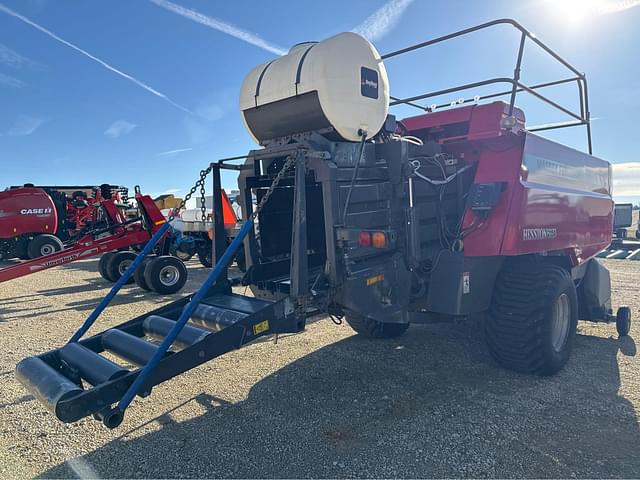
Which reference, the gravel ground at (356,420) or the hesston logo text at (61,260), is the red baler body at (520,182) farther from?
the hesston logo text at (61,260)

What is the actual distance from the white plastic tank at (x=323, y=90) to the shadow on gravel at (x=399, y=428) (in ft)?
6.58

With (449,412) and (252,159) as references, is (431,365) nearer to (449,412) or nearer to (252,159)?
(449,412)

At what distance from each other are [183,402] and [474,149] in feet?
10.4

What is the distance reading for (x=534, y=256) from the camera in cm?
426

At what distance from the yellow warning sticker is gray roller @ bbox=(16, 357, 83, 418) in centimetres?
100

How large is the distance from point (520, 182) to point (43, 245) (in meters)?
13.3

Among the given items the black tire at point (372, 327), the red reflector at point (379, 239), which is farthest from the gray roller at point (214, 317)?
the black tire at point (372, 327)

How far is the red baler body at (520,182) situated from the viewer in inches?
148

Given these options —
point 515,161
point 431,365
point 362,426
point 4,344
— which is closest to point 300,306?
point 362,426

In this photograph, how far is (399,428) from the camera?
3.07 m

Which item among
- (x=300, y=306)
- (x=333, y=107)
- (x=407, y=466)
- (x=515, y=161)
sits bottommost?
(x=407, y=466)

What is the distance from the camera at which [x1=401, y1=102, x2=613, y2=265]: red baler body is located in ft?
12.4

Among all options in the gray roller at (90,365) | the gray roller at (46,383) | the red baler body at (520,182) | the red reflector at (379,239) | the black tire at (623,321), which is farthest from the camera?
the black tire at (623,321)

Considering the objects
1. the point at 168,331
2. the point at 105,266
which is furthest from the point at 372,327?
the point at 105,266
